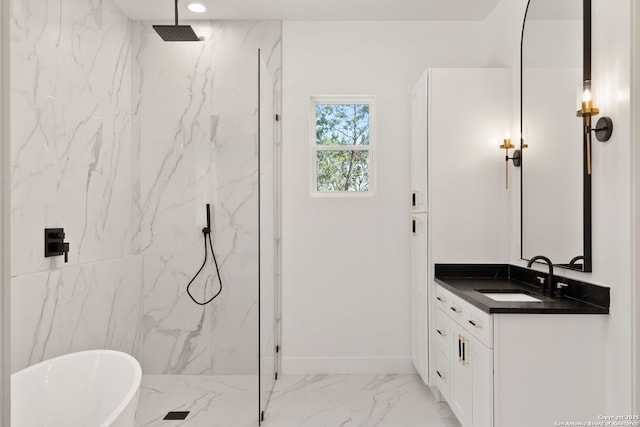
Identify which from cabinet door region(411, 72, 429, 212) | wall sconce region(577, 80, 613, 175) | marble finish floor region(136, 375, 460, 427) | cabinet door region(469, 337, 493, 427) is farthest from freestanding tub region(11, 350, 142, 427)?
wall sconce region(577, 80, 613, 175)

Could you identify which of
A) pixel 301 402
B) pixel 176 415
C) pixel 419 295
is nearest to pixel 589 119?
pixel 419 295

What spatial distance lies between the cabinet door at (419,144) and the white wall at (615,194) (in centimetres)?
121

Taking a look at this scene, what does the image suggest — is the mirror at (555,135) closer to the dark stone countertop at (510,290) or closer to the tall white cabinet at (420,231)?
the dark stone countertop at (510,290)

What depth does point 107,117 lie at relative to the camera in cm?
315

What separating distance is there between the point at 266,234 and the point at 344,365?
1.46 m

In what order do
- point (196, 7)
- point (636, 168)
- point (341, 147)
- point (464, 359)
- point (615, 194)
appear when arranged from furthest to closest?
point (341, 147)
point (196, 7)
point (464, 359)
point (615, 194)
point (636, 168)

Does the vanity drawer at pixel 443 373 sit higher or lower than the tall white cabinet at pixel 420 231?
lower

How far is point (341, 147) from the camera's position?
Result: 12.6 feet

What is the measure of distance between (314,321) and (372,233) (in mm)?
911

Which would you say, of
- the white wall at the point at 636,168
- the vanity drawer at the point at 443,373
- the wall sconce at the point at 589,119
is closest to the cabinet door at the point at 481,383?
the vanity drawer at the point at 443,373

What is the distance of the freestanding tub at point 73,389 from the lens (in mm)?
1966

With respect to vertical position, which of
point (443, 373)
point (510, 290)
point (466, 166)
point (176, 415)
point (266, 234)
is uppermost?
point (466, 166)

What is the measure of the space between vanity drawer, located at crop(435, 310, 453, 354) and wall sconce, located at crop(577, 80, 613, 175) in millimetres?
1248
